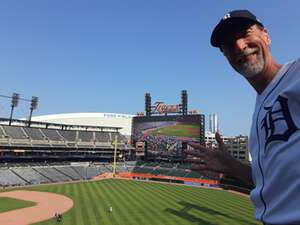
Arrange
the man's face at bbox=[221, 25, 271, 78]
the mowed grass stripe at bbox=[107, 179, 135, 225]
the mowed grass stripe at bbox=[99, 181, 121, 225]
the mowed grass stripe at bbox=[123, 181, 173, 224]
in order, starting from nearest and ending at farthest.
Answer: the man's face at bbox=[221, 25, 271, 78] → the mowed grass stripe at bbox=[99, 181, 121, 225] → the mowed grass stripe at bbox=[107, 179, 135, 225] → the mowed grass stripe at bbox=[123, 181, 173, 224]

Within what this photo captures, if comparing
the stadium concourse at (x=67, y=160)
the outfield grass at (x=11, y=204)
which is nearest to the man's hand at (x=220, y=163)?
the outfield grass at (x=11, y=204)

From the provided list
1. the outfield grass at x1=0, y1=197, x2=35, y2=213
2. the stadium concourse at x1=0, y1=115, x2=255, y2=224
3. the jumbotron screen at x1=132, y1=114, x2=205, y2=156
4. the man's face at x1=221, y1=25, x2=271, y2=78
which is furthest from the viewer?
the jumbotron screen at x1=132, y1=114, x2=205, y2=156

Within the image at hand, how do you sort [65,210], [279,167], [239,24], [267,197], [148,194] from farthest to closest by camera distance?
1. [148,194]
2. [65,210]
3. [239,24]
4. [267,197]
5. [279,167]

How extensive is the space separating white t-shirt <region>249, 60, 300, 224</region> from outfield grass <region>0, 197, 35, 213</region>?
3747 cm

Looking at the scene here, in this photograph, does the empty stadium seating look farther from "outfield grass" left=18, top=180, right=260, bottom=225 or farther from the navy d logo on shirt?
the navy d logo on shirt

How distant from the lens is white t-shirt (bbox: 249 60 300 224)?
60.3 inches

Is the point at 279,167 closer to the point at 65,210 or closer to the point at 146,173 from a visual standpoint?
the point at 65,210

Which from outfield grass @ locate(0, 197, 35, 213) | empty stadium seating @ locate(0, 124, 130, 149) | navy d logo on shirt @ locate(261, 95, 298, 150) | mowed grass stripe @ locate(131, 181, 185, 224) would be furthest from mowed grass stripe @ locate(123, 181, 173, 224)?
empty stadium seating @ locate(0, 124, 130, 149)

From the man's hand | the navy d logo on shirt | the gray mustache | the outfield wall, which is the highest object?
the gray mustache

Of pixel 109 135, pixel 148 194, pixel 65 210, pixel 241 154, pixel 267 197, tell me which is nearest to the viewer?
pixel 267 197

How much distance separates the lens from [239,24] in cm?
213

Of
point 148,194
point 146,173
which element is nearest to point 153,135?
point 146,173

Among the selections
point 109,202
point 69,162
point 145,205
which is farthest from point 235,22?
point 69,162

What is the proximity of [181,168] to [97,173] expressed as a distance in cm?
1928
